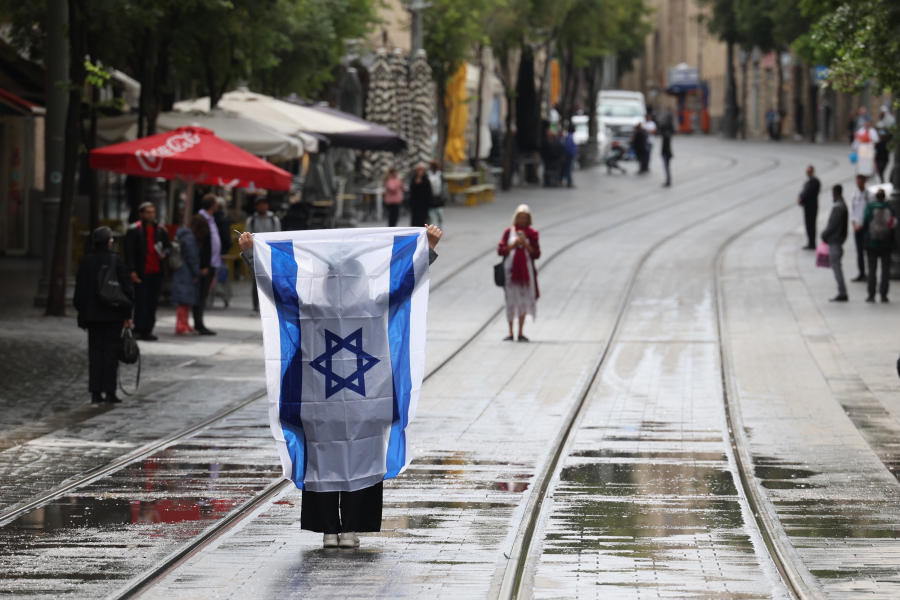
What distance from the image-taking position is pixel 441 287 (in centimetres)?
2250

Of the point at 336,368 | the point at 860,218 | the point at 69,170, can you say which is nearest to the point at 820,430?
the point at 336,368

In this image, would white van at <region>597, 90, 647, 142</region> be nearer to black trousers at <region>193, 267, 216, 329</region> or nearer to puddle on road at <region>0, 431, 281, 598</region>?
black trousers at <region>193, 267, 216, 329</region>

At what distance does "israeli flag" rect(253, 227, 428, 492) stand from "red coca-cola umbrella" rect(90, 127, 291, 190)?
1097 centimetres

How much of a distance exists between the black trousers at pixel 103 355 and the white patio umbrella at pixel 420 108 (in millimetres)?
21408

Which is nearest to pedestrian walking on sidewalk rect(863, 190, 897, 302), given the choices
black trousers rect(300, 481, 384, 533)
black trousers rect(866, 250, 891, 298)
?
black trousers rect(866, 250, 891, 298)

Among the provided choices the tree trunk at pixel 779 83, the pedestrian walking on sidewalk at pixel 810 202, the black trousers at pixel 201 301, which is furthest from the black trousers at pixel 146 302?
the tree trunk at pixel 779 83

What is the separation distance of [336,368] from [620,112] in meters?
52.1

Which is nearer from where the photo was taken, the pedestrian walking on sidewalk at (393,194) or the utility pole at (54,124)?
the utility pole at (54,124)

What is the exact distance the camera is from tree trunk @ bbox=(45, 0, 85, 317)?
18.3 meters

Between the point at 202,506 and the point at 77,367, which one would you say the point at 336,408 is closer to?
the point at 202,506

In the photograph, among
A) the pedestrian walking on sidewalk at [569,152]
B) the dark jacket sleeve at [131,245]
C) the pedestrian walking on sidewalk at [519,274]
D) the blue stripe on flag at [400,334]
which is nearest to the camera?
the blue stripe on flag at [400,334]

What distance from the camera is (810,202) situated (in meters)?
27.3

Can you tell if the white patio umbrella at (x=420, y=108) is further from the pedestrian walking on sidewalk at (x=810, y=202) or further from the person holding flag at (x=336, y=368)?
the person holding flag at (x=336, y=368)

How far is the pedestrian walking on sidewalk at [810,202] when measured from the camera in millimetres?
27125
